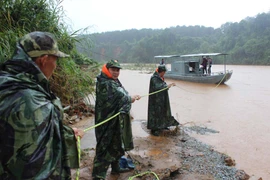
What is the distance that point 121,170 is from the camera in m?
3.49

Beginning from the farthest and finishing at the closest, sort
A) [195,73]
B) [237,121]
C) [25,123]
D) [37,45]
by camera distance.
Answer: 1. [195,73]
2. [237,121]
3. [37,45]
4. [25,123]

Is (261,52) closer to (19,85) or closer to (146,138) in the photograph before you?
(146,138)

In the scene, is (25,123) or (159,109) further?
(159,109)

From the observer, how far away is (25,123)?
1.27m

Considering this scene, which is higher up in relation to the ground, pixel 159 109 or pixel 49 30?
pixel 49 30

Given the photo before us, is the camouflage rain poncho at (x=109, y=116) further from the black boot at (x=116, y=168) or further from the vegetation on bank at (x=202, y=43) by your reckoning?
the vegetation on bank at (x=202, y=43)

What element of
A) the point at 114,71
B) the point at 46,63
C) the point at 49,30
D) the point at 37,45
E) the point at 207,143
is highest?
the point at 49,30

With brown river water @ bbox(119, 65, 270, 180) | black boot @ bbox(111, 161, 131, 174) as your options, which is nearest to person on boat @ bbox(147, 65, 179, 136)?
brown river water @ bbox(119, 65, 270, 180)

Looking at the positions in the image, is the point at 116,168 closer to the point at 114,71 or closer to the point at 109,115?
the point at 109,115

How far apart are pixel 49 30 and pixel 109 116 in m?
3.65

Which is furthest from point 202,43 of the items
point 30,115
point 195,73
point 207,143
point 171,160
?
point 30,115

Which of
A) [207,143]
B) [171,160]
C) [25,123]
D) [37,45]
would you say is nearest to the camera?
[25,123]

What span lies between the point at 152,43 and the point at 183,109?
2087 inches

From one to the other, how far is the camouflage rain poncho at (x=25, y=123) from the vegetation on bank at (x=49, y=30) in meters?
3.37
